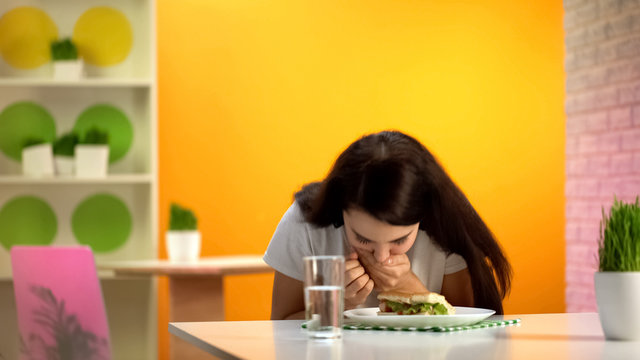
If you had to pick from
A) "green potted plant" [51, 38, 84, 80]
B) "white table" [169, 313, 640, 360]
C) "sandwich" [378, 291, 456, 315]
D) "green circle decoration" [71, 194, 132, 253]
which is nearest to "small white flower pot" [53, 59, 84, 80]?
"green potted plant" [51, 38, 84, 80]

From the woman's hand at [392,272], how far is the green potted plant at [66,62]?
7.78 feet

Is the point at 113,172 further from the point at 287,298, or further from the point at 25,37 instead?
the point at 287,298

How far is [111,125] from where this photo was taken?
12.6ft

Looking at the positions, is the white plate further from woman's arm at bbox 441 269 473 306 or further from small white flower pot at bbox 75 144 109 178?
small white flower pot at bbox 75 144 109 178

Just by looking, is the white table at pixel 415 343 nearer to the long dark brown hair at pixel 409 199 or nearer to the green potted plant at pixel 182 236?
the long dark brown hair at pixel 409 199

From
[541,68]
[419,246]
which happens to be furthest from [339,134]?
[419,246]

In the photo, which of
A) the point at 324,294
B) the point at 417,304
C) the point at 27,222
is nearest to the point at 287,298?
the point at 417,304

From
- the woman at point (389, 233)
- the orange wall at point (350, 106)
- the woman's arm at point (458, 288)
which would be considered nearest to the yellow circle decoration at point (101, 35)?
the orange wall at point (350, 106)

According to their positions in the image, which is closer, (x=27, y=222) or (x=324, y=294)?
(x=324, y=294)

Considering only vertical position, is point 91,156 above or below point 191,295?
above

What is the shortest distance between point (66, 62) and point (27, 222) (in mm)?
766

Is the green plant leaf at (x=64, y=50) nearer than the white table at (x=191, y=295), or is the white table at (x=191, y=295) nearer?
the white table at (x=191, y=295)

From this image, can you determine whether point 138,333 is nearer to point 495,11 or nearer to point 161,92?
point 161,92

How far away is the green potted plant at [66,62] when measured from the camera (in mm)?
3654
